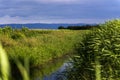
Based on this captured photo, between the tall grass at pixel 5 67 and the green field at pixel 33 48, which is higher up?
the tall grass at pixel 5 67

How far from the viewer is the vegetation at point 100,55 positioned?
7371mm

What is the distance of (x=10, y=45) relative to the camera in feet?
97.1

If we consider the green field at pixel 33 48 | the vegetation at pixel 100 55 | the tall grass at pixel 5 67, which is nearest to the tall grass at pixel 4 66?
the tall grass at pixel 5 67

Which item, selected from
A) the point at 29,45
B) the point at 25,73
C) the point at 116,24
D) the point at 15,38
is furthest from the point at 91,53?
the point at 15,38

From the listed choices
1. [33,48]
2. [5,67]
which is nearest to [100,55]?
[5,67]

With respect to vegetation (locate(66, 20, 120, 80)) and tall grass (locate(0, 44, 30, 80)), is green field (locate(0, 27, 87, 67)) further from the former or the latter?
tall grass (locate(0, 44, 30, 80))

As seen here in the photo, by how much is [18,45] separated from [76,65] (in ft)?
72.4

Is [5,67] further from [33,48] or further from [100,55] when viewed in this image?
[33,48]

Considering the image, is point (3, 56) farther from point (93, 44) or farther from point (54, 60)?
point (54, 60)

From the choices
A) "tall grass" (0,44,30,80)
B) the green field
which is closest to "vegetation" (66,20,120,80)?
"tall grass" (0,44,30,80)

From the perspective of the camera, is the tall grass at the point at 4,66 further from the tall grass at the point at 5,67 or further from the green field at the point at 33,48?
the green field at the point at 33,48

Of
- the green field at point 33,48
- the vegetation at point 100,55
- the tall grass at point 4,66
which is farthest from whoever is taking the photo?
the green field at point 33,48

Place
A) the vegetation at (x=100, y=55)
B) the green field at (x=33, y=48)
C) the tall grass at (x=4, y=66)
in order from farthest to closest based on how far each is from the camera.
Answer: the green field at (x=33, y=48)
the vegetation at (x=100, y=55)
the tall grass at (x=4, y=66)

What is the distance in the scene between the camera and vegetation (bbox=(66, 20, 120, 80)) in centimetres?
737
